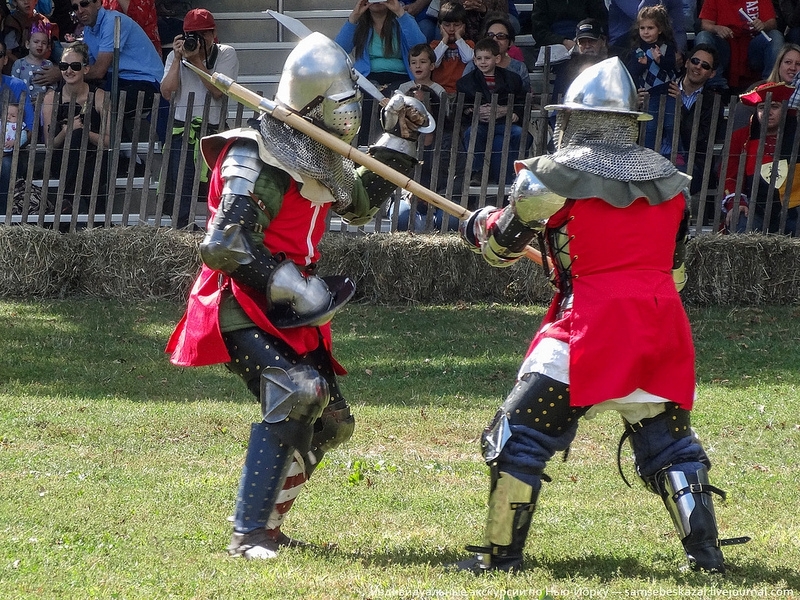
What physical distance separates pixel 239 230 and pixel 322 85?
652mm

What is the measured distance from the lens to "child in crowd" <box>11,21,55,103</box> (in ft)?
34.7

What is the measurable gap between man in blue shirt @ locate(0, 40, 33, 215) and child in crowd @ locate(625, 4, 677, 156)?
515 centimetres

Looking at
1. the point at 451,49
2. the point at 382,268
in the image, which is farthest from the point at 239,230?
the point at 451,49

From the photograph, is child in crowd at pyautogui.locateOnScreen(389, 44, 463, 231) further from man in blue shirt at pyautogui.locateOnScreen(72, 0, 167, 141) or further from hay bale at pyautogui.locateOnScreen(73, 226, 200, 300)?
man in blue shirt at pyautogui.locateOnScreen(72, 0, 167, 141)

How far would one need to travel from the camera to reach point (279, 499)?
420cm

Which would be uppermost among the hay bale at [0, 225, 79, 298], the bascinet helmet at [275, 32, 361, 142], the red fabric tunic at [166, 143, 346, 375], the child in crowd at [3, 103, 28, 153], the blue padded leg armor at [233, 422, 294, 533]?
the bascinet helmet at [275, 32, 361, 142]

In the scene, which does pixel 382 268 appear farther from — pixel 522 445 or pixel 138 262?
pixel 522 445

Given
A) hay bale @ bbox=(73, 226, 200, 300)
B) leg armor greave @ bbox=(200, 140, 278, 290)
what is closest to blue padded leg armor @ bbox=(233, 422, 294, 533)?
leg armor greave @ bbox=(200, 140, 278, 290)

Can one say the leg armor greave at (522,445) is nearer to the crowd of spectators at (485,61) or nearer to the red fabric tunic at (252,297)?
the red fabric tunic at (252,297)

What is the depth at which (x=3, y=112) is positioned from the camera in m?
9.92

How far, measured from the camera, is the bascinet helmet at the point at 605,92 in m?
3.79

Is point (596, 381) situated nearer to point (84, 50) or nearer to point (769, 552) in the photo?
point (769, 552)

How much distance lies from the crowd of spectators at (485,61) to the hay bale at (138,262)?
45 cm

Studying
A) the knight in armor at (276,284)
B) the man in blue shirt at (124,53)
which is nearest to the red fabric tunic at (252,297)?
the knight in armor at (276,284)
